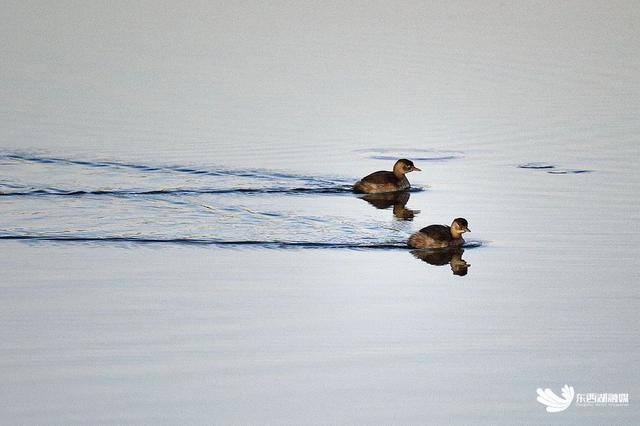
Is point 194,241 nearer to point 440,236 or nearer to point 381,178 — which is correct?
point 440,236

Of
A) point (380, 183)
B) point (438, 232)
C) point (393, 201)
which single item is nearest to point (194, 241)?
point (438, 232)

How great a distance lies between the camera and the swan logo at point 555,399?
10.8 metres

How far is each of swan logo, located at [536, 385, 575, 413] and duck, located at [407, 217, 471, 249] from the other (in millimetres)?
4925

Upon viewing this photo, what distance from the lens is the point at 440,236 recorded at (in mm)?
15938

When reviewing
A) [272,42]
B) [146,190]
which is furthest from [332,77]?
[146,190]

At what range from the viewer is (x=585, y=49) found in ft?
107

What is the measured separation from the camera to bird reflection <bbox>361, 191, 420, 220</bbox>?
726 inches

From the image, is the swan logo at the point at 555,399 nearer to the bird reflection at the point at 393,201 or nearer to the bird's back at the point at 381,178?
the bird reflection at the point at 393,201

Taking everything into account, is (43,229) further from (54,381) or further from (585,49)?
(585,49)

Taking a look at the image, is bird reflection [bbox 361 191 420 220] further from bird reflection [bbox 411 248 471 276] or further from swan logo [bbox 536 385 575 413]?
swan logo [bbox 536 385 575 413]

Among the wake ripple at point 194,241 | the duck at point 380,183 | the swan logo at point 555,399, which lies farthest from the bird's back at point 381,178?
the swan logo at point 555,399

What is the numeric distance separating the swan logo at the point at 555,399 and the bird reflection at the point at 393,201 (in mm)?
7287

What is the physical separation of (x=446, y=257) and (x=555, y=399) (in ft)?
16.6

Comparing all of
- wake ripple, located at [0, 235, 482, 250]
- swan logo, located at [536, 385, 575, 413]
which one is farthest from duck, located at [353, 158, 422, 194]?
swan logo, located at [536, 385, 575, 413]
